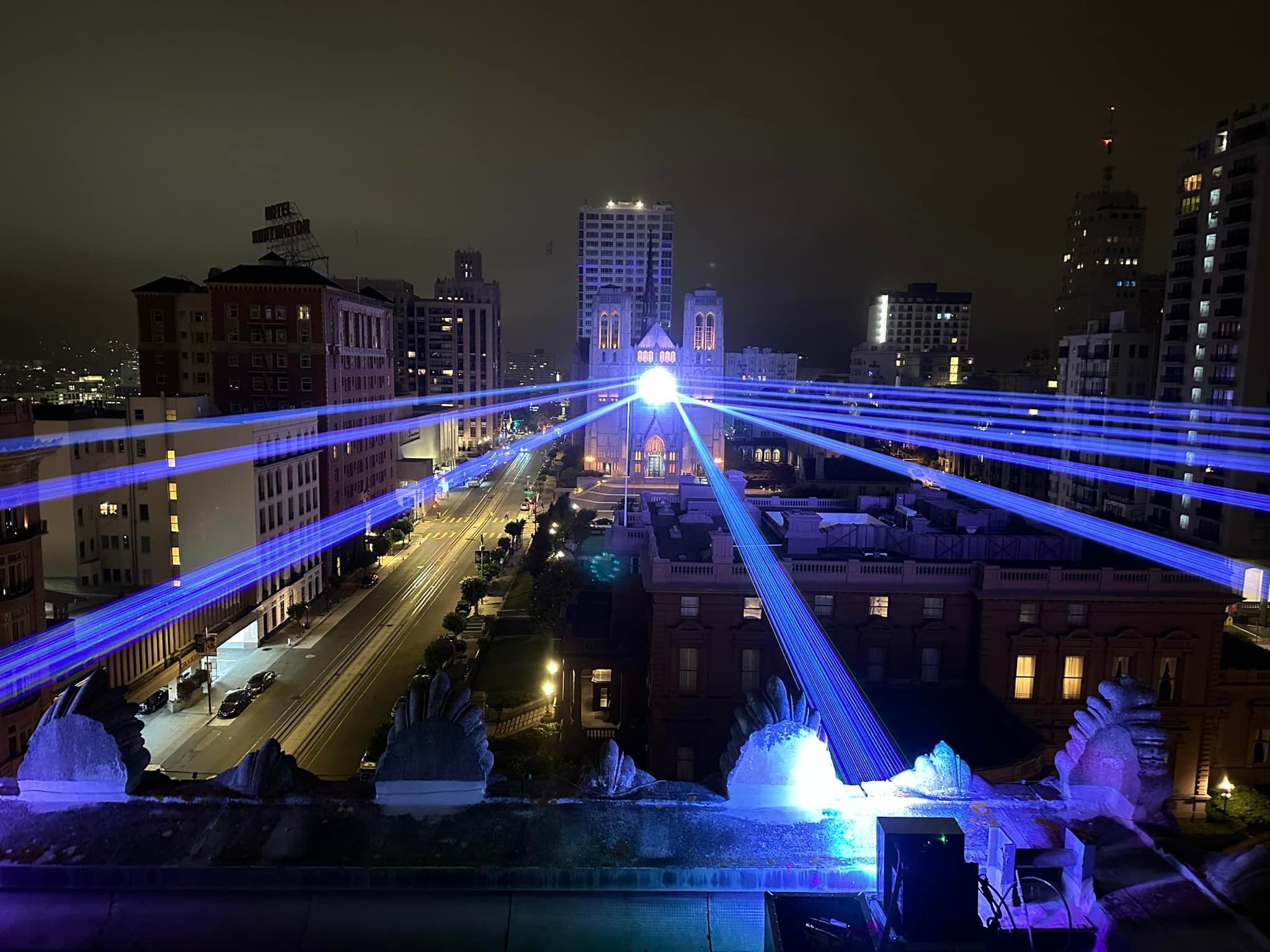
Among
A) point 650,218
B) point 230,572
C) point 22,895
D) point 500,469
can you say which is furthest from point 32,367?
point 22,895

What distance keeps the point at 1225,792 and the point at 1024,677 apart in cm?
693

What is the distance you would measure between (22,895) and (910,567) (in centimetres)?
2028

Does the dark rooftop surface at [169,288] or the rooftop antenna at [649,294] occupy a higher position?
the rooftop antenna at [649,294]

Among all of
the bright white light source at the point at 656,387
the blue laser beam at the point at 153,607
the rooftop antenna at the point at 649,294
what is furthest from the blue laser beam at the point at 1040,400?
the blue laser beam at the point at 153,607

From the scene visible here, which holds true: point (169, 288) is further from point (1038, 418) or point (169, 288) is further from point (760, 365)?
point (760, 365)

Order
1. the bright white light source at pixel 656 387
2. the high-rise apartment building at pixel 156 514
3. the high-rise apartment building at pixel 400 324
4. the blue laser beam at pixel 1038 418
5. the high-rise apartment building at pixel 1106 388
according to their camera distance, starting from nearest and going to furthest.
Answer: the high-rise apartment building at pixel 156 514 → the blue laser beam at pixel 1038 418 → the high-rise apartment building at pixel 1106 388 → the bright white light source at pixel 656 387 → the high-rise apartment building at pixel 400 324

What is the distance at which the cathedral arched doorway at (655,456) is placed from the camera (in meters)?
94.6

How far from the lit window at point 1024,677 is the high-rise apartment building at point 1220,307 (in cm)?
3372

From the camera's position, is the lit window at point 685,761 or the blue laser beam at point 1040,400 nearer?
the lit window at point 685,761

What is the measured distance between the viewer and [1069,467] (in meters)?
63.9

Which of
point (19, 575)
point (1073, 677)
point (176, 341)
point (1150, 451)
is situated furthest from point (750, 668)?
point (176, 341)

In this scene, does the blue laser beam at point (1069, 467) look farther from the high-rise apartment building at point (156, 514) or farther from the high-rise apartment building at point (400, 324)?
the high-rise apartment building at point (400, 324)

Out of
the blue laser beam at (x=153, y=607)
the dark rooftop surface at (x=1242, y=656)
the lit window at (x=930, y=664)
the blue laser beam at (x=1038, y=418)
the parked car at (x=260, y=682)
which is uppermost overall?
the blue laser beam at (x=1038, y=418)

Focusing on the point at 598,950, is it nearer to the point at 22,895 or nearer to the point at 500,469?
the point at 22,895
